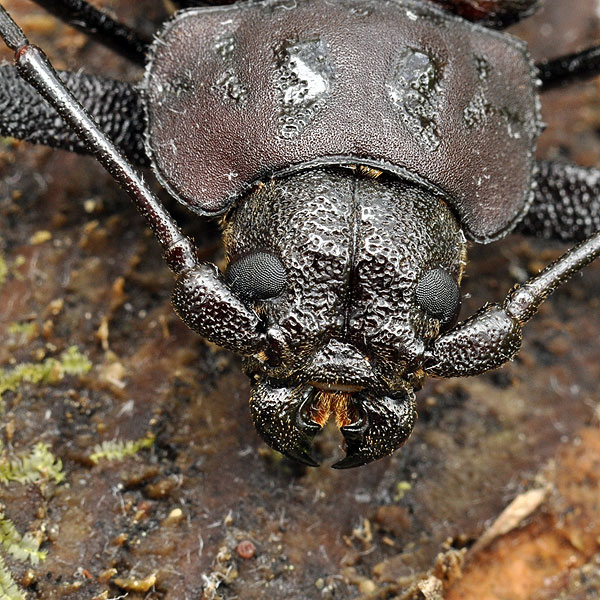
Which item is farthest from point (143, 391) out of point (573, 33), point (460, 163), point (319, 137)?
point (573, 33)

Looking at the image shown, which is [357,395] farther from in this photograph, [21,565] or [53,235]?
[53,235]

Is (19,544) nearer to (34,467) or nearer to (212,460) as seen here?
(34,467)

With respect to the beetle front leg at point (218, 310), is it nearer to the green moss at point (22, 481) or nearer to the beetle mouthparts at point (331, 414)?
the beetle mouthparts at point (331, 414)

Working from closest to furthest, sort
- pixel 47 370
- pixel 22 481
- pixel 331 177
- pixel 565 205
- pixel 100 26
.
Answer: pixel 331 177 < pixel 22 481 < pixel 47 370 < pixel 100 26 < pixel 565 205

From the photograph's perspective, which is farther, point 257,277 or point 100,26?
point 100,26

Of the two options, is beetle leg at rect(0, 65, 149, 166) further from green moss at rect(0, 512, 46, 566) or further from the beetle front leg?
green moss at rect(0, 512, 46, 566)

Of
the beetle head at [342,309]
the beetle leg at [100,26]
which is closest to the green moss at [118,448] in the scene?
the beetle head at [342,309]

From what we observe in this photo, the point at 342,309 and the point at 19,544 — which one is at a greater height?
the point at 342,309

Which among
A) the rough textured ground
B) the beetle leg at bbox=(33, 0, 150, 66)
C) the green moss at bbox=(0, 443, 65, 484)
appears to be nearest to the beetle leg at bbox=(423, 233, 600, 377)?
the rough textured ground

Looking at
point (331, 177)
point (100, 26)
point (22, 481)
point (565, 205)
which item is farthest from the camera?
point (565, 205)

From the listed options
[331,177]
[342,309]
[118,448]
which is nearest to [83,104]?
[331,177]
